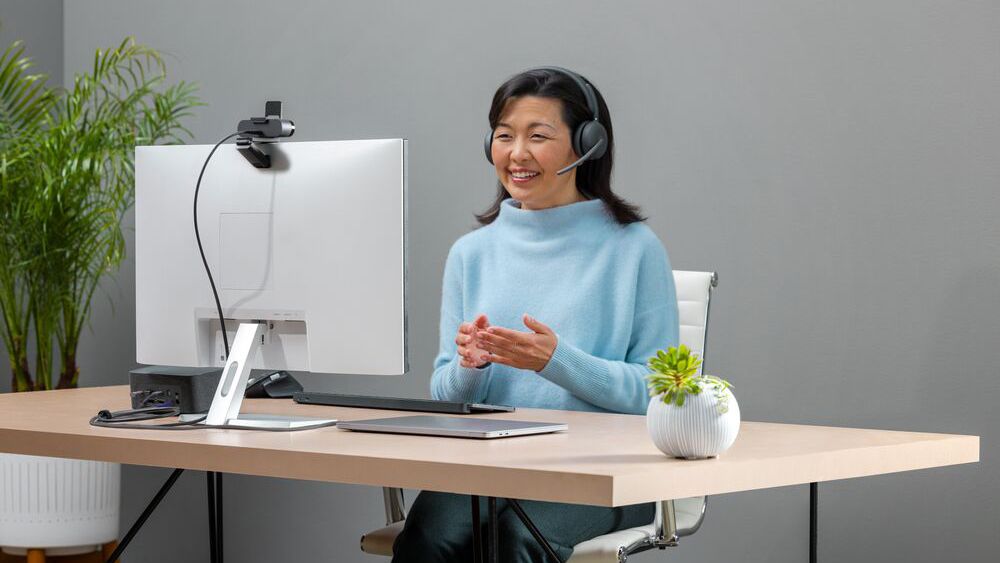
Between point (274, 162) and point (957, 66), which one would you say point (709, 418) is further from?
point (957, 66)

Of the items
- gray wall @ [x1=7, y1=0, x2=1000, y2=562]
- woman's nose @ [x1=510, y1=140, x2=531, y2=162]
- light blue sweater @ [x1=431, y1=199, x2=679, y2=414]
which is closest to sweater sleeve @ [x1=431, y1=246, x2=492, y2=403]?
light blue sweater @ [x1=431, y1=199, x2=679, y2=414]

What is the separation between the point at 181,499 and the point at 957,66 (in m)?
2.85

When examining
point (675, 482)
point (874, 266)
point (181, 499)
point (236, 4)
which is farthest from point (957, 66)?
point (181, 499)

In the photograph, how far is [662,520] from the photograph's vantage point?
2033mm

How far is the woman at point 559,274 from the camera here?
2.13 meters

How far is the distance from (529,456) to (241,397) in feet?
1.96

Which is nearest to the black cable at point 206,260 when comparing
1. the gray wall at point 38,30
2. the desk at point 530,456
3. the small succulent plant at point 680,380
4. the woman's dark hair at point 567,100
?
the desk at point 530,456

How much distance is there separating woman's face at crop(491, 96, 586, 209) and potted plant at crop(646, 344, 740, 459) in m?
0.95

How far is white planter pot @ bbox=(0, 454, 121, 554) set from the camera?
339 centimetres

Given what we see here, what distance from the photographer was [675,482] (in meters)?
1.29

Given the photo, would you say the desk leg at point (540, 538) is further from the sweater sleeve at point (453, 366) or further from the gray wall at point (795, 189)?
the gray wall at point (795, 189)

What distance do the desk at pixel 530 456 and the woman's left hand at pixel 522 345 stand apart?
10 centimetres

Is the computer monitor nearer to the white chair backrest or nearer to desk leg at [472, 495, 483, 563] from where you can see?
desk leg at [472, 495, 483, 563]

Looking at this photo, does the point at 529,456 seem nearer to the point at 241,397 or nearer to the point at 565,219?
the point at 241,397
